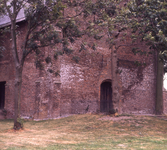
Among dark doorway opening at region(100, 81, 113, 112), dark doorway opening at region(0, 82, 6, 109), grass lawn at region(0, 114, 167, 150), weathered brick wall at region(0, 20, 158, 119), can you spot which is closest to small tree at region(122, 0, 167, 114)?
grass lawn at region(0, 114, 167, 150)

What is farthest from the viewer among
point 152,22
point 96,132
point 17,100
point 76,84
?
point 76,84

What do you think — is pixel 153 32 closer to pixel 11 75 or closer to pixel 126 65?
pixel 126 65

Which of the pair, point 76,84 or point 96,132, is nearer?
point 96,132

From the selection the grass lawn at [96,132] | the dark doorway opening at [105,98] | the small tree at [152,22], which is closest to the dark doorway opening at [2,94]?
the grass lawn at [96,132]

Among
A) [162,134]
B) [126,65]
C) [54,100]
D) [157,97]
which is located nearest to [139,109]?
[157,97]

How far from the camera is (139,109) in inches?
750

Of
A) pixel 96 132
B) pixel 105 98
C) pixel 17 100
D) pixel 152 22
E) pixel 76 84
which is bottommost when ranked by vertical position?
pixel 96 132

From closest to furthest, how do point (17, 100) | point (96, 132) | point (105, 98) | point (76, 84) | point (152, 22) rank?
point (96, 132)
point (17, 100)
point (152, 22)
point (76, 84)
point (105, 98)

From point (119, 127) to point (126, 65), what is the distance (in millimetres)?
8931

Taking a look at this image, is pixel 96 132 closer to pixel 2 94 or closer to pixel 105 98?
pixel 105 98

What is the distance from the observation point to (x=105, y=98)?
17.9m

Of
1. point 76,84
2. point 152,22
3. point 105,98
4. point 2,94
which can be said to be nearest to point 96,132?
point 152,22

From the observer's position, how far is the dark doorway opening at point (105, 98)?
57.8 ft

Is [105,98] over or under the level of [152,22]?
under
